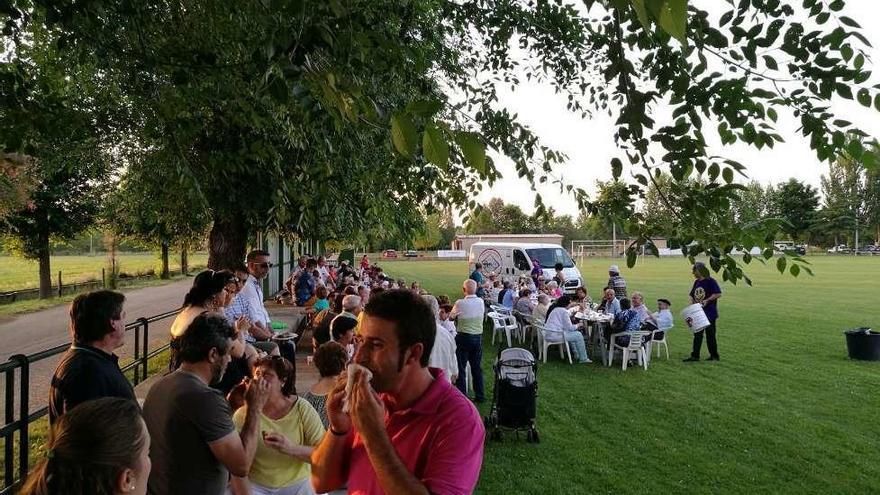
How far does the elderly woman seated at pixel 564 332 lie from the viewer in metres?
12.2

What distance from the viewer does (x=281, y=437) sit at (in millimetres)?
3365

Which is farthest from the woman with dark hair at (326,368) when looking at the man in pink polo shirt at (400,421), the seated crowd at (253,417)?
the man in pink polo shirt at (400,421)

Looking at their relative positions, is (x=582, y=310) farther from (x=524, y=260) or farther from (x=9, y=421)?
(x=524, y=260)

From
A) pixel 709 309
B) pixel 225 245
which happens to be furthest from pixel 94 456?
pixel 709 309

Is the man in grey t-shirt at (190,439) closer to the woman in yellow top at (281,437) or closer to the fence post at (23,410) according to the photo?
the woman in yellow top at (281,437)

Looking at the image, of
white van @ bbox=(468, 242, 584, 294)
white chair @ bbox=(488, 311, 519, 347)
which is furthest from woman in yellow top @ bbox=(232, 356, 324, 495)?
white van @ bbox=(468, 242, 584, 294)

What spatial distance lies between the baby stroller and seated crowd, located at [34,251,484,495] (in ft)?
11.5

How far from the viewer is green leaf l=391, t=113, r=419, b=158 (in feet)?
4.63

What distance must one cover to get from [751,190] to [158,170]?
28.1ft

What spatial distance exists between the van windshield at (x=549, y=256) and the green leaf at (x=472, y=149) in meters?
26.2

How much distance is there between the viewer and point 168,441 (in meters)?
2.70

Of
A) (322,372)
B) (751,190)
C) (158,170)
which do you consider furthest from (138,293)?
(751,190)

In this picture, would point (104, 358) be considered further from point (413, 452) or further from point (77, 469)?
point (413, 452)

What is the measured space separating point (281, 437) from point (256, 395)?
1.29ft
